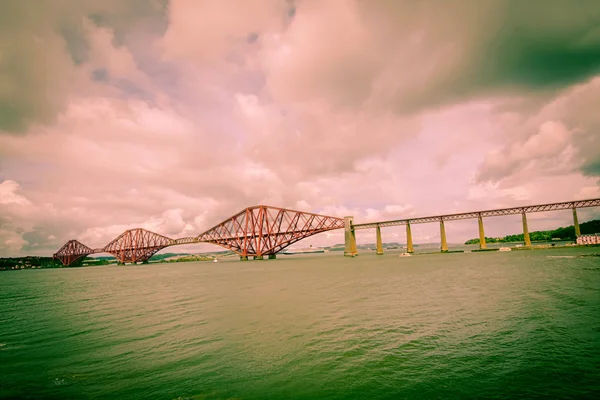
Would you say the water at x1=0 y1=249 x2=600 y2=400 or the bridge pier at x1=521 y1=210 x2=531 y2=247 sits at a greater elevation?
the bridge pier at x1=521 y1=210 x2=531 y2=247

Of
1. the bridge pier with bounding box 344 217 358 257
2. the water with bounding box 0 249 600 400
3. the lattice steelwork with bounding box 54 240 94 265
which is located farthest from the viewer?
the lattice steelwork with bounding box 54 240 94 265

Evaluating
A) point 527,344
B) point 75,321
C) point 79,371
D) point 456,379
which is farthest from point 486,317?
point 75,321

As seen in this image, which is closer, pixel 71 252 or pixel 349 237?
pixel 349 237

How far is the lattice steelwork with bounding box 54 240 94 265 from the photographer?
599 ft

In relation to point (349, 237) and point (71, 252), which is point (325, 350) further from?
point (71, 252)

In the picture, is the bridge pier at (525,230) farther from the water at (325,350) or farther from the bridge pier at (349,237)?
the water at (325,350)

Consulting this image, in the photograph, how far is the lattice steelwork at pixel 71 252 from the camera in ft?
599

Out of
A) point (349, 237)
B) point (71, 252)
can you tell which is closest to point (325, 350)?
point (349, 237)

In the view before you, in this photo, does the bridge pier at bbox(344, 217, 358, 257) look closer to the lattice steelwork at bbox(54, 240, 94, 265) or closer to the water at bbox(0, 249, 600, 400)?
the water at bbox(0, 249, 600, 400)

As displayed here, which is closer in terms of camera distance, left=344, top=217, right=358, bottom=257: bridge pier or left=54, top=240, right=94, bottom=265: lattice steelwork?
left=344, top=217, right=358, bottom=257: bridge pier

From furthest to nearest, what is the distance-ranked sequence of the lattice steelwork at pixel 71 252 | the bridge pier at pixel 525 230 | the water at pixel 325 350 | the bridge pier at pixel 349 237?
the lattice steelwork at pixel 71 252
the bridge pier at pixel 349 237
the bridge pier at pixel 525 230
the water at pixel 325 350

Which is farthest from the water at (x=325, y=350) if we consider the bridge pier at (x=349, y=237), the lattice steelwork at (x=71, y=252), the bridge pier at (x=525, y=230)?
the lattice steelwork at (x=71, y=252)

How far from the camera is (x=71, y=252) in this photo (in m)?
Answer: 191

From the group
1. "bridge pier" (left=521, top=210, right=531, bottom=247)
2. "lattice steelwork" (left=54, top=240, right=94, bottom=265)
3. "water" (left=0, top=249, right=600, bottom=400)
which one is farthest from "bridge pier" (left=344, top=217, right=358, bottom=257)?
"lattice steelwork" (left=54, top=240, right=94, bottom=265)
